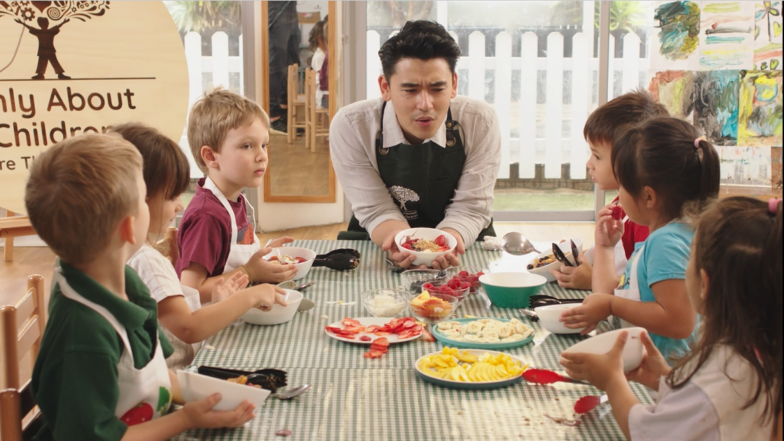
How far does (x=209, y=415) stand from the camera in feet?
4.13

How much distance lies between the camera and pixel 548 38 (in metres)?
5.92

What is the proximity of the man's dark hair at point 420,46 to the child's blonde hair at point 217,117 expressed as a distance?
2.04 feet

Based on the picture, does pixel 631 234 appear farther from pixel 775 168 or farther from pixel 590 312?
pixel 775 168

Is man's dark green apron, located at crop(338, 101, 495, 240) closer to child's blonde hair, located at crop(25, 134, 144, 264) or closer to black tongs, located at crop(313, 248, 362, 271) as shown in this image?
black tongs, located at crop(313, 248, 362, 271)

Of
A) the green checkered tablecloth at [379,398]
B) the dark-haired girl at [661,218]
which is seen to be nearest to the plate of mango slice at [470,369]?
the green checkered tablecloth at [379,398]

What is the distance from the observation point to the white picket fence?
19.4 ft

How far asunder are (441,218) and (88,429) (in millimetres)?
1890

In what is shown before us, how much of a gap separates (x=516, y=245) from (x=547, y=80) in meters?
3.70

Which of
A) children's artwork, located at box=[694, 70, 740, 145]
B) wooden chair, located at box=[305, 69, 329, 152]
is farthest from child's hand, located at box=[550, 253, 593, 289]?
wooden chair, located at box=[305, 69, 329, 152]

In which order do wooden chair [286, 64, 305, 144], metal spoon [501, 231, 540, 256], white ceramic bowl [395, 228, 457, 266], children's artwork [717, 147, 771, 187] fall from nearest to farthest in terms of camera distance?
white ceramic bowl [395, 228, 457, 266], metal spoon [501, 231, 540, 256], children's artwork [717, 147, 771, 187], wooden chair [286, 64, 305, 144]

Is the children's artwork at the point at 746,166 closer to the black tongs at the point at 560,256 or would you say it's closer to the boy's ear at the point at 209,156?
the black tongs at the point at 560,256

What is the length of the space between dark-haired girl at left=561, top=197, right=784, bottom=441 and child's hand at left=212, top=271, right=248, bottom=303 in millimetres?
956

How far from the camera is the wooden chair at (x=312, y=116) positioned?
5.58m

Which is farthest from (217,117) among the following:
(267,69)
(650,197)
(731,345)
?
(267,69)
